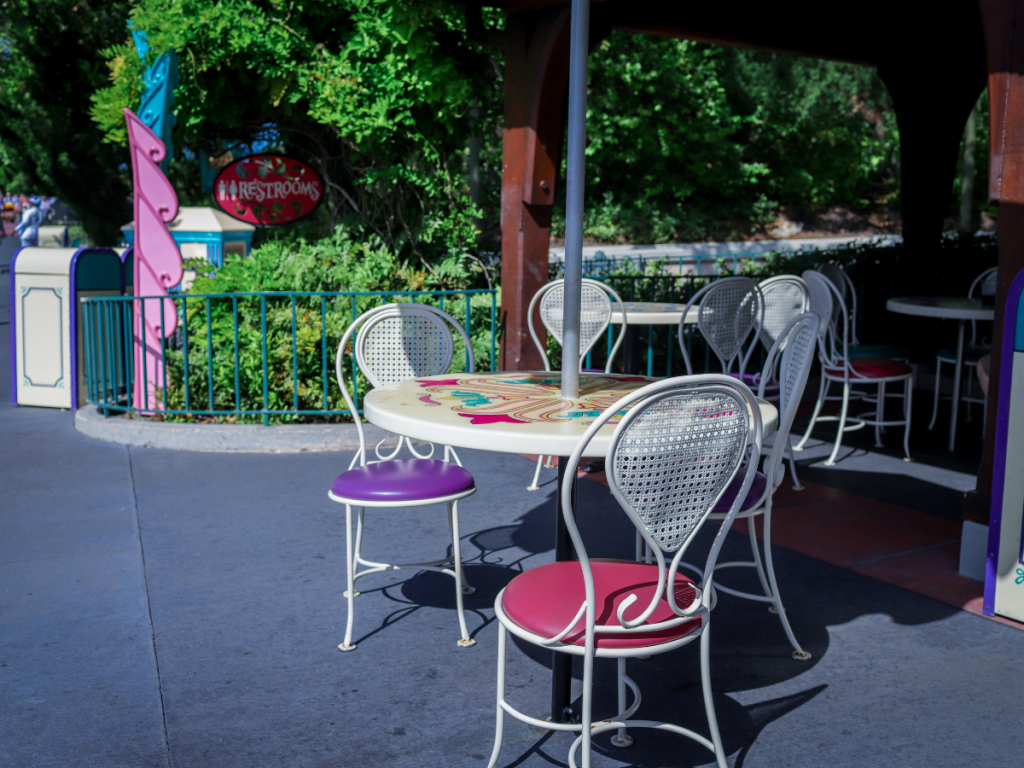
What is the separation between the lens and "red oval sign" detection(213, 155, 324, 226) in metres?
7.86

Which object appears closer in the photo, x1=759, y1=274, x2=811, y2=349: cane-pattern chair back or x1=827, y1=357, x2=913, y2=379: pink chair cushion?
x1=827, y1=357, x2=913, y2=379: pink chair cushion

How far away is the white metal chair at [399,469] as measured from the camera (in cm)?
318

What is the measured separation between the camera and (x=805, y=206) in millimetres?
28344

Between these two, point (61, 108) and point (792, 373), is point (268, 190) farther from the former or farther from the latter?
point (61, 108)

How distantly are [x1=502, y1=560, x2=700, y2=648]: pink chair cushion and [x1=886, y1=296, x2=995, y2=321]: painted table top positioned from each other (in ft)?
13.4

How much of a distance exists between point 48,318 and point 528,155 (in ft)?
14.2

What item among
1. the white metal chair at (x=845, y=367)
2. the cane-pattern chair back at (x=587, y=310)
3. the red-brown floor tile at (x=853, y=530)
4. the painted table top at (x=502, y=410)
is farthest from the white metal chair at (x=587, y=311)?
the painted table top at (x=502, y=410)

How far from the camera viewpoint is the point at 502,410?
9.19 feet

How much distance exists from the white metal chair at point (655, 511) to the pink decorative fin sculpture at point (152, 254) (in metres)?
5.13

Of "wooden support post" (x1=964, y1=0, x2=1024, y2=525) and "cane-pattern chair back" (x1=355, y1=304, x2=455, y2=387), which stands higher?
"wooden support post" (x1=964, y1=0, x2=1024, y2=525)

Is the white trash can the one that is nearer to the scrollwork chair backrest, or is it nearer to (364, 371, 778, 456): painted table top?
the scrollwork chair backrest

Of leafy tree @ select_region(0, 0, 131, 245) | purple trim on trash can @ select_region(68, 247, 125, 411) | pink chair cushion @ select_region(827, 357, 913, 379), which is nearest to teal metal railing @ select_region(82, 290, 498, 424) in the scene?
purple trim on trash can @ select_region(68, 247, 125, 411)

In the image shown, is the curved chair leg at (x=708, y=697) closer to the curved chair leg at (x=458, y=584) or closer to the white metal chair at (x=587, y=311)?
the curved chair leg at (x=458, y=584)

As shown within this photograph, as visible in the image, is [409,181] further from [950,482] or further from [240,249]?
[240,249]
